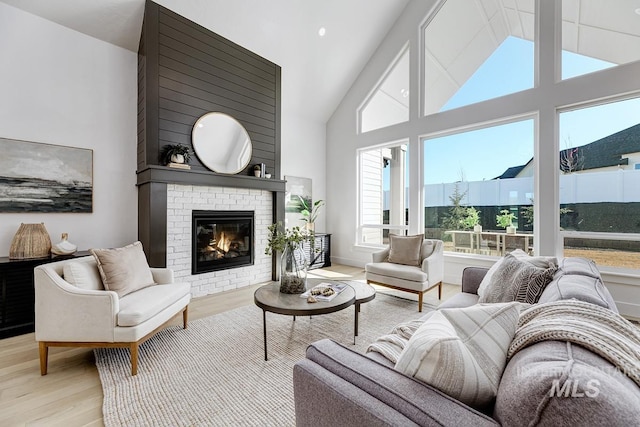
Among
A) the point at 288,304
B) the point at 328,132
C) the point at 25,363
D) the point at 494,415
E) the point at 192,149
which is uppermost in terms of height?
the point at 328,132

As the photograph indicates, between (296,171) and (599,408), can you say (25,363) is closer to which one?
(599,408)

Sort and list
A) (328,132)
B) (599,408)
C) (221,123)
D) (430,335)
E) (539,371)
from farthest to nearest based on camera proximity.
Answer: (328,132)
(221,123)
(430,335)
(539,371)
(599,408)

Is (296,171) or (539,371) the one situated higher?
(296,171)

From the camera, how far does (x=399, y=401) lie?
779 mm

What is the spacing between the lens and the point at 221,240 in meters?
4.10

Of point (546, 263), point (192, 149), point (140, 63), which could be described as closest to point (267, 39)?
point (140, 63)

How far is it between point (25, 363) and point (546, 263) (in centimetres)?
401

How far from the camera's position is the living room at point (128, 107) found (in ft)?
9.95

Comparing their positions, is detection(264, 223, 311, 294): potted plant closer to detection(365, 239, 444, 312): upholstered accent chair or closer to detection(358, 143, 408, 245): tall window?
detection(365, 239, 444, 312): upholstered accent chair

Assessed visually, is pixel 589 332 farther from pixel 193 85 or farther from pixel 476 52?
pixel 476 52

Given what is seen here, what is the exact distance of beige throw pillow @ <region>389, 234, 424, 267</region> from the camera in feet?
12.2

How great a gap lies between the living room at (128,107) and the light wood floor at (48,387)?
1.31m

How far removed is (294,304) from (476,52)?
4.71 m

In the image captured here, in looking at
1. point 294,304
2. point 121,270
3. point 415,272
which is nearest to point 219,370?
point 294,304
